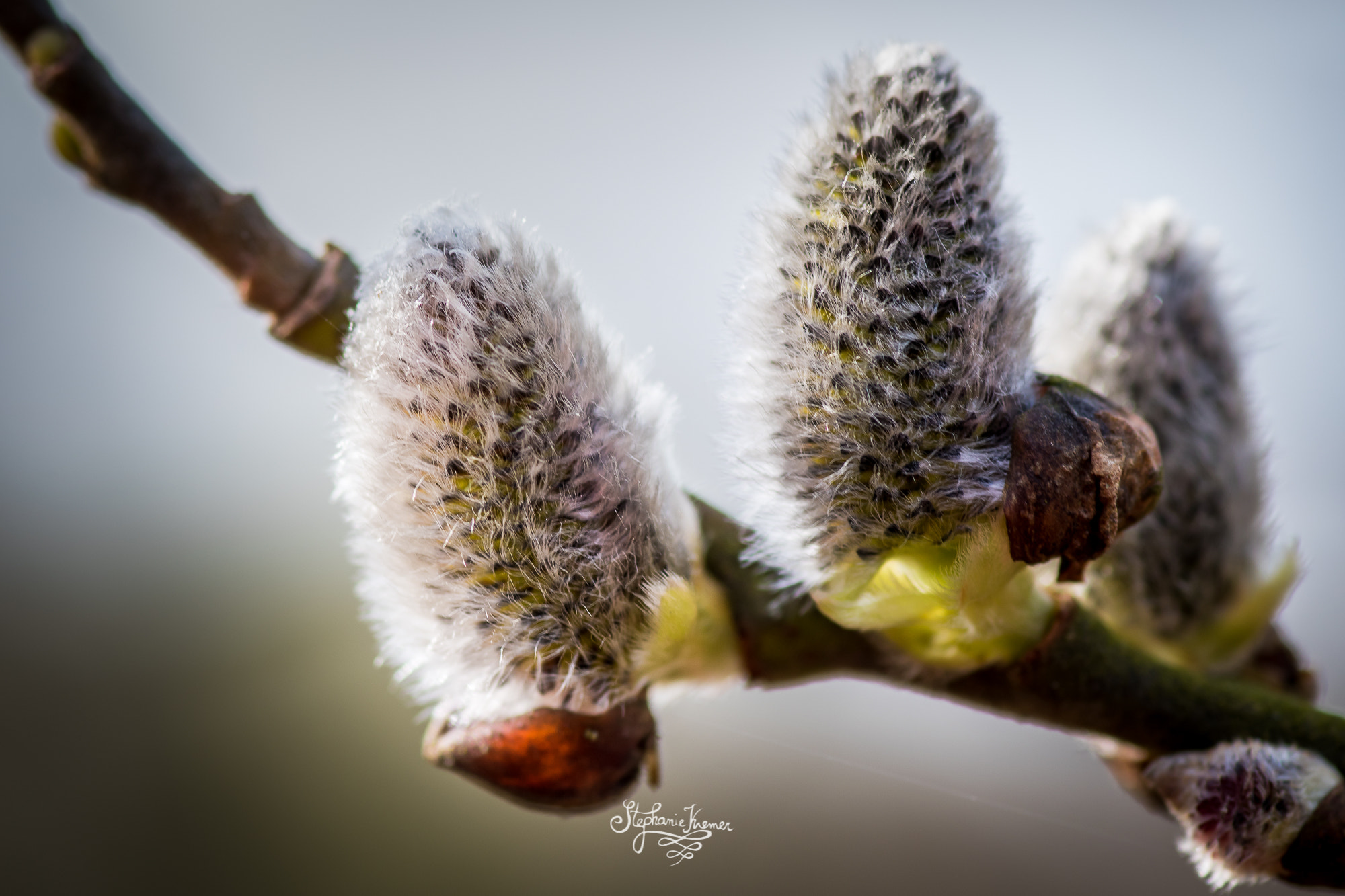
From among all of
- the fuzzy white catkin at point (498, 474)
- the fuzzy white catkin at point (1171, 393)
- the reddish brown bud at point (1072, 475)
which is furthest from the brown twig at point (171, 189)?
the fuzzy white catkin at point (1171, 393)

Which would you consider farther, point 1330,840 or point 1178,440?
point 1178,440

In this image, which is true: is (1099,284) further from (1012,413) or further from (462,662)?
(462,662)

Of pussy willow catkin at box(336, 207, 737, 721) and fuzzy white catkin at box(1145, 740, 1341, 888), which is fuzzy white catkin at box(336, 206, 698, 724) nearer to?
pussy willow catkin at box(336, 207, 737, 721)

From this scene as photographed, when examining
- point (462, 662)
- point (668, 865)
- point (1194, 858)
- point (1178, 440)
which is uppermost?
point (1178, 440)

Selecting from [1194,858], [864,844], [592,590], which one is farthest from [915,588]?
[864,844]

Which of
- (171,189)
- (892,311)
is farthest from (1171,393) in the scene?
(171,189)

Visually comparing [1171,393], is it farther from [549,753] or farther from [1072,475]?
[549,753]

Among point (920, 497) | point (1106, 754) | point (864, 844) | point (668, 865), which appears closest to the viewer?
point (920, 497)
